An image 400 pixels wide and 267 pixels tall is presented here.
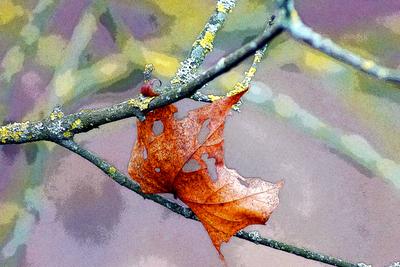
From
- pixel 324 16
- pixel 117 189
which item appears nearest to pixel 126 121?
pixel 117 189

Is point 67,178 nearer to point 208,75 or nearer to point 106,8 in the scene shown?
point 106,8

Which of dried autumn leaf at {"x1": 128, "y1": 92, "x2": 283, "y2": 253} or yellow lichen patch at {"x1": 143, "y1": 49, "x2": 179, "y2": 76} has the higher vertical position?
dried autumn leaf at {"x1": 128, "y1": 92, "x2": 283, "y2": 253}

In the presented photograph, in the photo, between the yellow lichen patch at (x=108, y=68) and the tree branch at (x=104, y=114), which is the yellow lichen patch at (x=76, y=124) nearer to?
the tree branch at (x=104, y=114)


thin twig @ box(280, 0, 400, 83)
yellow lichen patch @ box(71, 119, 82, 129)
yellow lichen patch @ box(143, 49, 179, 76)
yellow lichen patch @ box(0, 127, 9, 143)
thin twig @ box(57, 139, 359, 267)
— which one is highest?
thin twig @ box(280, 0, 400, 83)

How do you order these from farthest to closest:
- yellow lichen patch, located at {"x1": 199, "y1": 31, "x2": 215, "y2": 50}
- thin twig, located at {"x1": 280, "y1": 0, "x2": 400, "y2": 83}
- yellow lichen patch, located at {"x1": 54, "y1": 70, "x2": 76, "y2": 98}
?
yellow lichen patch, located at {"x1": 54, "y1": 70, "x2": 76, "y2": 98} → yellow lichen patch, located at {"x1": 199, "y1": 31, "x2": 215, "y2": 50} → thin twig, located at {"x1": 280, "y1": 0, "x2": 400, "y2": 83}

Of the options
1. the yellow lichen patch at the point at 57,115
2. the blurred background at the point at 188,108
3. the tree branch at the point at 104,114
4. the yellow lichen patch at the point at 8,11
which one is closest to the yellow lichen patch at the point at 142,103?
the tree branch at the point at 104,114

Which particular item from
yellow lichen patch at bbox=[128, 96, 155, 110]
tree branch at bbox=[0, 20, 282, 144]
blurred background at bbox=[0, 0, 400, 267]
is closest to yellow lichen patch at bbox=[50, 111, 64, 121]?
tree branch at bbox=[0, 20, 282, 144]

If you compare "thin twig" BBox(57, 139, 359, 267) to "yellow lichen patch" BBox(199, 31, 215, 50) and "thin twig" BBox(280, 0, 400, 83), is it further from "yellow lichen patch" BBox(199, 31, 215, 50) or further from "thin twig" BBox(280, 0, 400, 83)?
"thin twig" BBox(280, 0, 400, 83)

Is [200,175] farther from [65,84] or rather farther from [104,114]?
[65,84]
